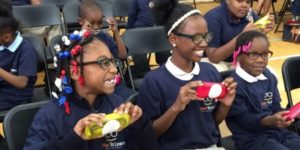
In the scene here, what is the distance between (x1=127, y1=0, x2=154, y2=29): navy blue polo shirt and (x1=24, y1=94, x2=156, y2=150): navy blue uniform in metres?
2.50

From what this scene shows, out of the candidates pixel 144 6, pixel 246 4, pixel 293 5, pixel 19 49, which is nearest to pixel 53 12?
pixel 144 6

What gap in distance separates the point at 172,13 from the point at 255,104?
67 centimetres

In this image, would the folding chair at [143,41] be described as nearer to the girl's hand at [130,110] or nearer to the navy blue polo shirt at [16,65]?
the navy blue polo shirt at [16,65]

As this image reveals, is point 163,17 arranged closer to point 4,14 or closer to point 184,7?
point 184,7

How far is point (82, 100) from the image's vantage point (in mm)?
1566

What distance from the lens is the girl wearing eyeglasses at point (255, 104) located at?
2014 millimetres

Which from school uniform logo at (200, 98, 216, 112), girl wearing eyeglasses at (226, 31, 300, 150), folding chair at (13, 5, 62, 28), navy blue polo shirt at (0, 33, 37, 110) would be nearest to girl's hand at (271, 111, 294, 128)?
girl wearing eyeglasses at (226, 31, 300, 150)

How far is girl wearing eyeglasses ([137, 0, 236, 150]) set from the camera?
5.89 feet

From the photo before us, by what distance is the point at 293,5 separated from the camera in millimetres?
5984

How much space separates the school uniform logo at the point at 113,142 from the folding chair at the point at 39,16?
242 centimetres

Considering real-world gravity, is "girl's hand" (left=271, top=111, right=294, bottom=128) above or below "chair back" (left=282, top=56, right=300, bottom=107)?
below

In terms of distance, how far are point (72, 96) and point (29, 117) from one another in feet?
1.00

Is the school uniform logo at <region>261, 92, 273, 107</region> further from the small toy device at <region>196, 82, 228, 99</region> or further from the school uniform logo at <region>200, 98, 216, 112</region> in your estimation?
the small toy device at <region>196, 82, 228, 99</region>

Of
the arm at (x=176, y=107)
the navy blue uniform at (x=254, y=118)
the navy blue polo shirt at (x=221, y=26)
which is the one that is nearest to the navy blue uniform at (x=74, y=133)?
the arm at (x=176, y=107)
